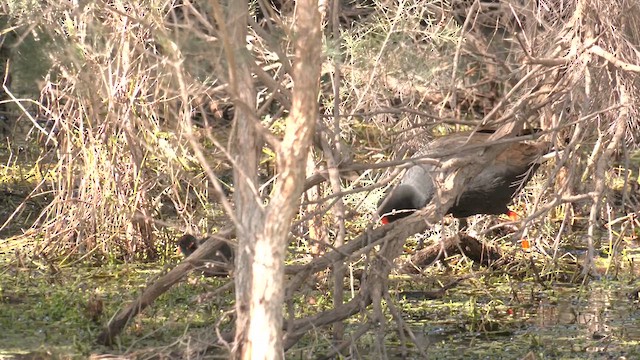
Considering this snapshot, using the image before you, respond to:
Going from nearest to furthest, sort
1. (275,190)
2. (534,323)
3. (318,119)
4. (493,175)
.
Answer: (275,190) < (318,119) < (534,323) < (493,175)

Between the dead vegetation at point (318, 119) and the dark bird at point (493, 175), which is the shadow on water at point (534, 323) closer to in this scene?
the dead vegetation at point (318, 119)

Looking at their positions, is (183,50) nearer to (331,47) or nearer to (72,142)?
(331,47)

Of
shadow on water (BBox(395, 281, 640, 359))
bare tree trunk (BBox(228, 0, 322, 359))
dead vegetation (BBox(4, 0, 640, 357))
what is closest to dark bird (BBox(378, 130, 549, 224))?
dead vegetation (BBox(4, 0, 640, 357))

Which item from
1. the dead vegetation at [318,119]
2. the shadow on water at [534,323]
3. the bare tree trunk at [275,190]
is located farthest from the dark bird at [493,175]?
the bare tree trunk at [275,190]

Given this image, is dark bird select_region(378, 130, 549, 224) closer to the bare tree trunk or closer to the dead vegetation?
the dead vegetation

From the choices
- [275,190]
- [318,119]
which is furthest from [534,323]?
[275,190]

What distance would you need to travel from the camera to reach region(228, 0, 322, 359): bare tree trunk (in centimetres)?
428

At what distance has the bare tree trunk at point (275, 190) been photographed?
4281mm

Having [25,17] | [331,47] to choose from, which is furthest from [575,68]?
[25,17]

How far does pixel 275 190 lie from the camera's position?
14.4 feet

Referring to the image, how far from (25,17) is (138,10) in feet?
2.98

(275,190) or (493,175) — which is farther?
(493,175)

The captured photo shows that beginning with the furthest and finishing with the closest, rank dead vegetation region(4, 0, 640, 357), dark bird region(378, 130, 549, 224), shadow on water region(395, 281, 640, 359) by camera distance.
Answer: dark bird region(378, 130, 549, 224)
shadow on water region(395, 281, 640, 359)
dead vegetation region(4, 0, 640, 357)

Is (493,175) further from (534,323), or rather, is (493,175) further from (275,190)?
(275,190)
